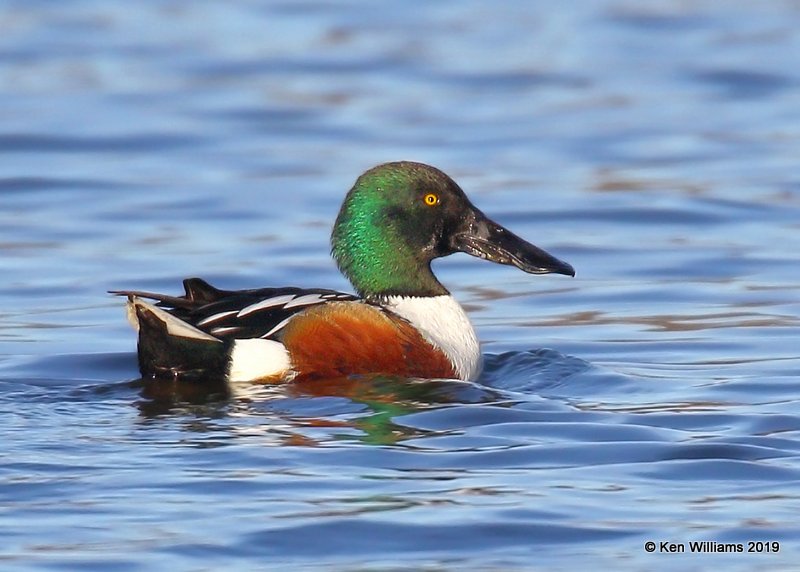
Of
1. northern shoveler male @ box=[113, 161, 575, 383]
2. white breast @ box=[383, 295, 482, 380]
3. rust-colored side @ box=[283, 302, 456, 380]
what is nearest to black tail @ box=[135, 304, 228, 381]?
northern shoveler male @ box=[113, 161, 575, 383]

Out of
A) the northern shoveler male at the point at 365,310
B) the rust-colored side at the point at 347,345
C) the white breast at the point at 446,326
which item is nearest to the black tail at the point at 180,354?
the northern shoveler male at the point at 365,310

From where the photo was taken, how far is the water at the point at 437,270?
5941 millimetres

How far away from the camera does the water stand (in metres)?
5.94

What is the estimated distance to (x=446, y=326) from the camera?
842cm

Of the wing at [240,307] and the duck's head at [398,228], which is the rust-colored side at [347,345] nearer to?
the wing at [240,307]

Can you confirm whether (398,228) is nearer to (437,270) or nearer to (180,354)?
(180,354)

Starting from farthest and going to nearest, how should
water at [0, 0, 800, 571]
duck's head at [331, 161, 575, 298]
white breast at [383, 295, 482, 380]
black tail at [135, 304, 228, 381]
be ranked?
duck's head at [331, 161, 575, 298] < white breast at [383, 295, 482, 380] < black tail at [135, 304, 228, 381] < water at [0, 0, 800, 571]

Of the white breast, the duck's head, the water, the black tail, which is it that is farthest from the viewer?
the duck's head

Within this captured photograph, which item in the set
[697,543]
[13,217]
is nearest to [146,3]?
[13,217]

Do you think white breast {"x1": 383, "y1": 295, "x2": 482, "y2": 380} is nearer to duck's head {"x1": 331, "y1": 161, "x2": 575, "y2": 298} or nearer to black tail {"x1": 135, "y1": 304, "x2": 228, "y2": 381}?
duck's head {"x1": 331, "y1": 161, "x2": 575, "y2": 298}

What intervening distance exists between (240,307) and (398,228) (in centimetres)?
90

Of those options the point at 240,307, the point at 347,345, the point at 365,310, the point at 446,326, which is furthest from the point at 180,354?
the point at 446,326

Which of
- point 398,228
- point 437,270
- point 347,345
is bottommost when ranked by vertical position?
point 347,345

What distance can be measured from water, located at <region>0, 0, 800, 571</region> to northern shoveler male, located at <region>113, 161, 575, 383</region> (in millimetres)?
156
